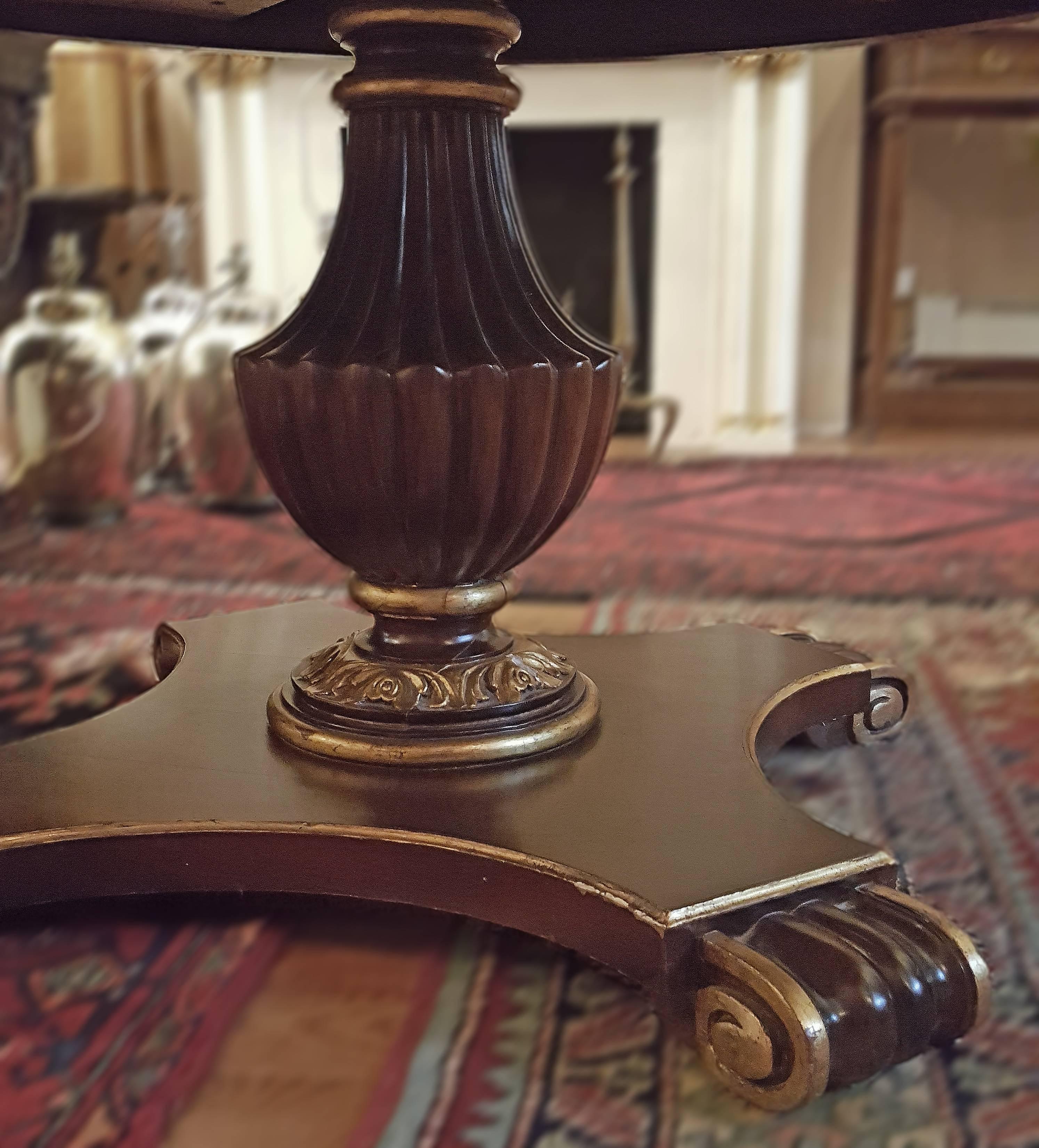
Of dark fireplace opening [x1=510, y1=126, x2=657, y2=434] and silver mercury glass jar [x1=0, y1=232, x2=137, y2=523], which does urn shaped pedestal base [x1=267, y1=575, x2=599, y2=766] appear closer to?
silver mercury glass jar [x1=0, y1=232, x2=137, y2=523]

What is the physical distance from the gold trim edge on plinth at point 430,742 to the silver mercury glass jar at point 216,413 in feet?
4.12

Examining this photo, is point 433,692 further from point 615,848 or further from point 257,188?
point 257,188

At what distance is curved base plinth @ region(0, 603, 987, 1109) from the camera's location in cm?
44

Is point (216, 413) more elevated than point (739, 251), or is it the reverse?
point (739, 251)

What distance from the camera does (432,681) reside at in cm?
62

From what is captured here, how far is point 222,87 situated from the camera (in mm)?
2797

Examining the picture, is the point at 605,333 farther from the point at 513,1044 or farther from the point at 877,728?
the point at 513,1044

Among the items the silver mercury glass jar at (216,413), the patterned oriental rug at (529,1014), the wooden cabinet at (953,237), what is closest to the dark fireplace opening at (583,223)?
the wooden cabinet at (953,237)

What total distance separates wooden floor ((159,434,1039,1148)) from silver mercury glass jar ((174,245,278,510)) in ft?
4.36

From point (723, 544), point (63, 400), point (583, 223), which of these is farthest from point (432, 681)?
point (583, 223)

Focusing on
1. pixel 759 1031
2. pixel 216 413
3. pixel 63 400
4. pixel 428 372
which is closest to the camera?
pixel 759 1031

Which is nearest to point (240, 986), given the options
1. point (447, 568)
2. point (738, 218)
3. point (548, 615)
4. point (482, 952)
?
point (482, 952)

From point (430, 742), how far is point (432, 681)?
3 cm

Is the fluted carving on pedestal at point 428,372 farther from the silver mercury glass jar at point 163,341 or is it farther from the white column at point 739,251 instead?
the white column at point 739,251
